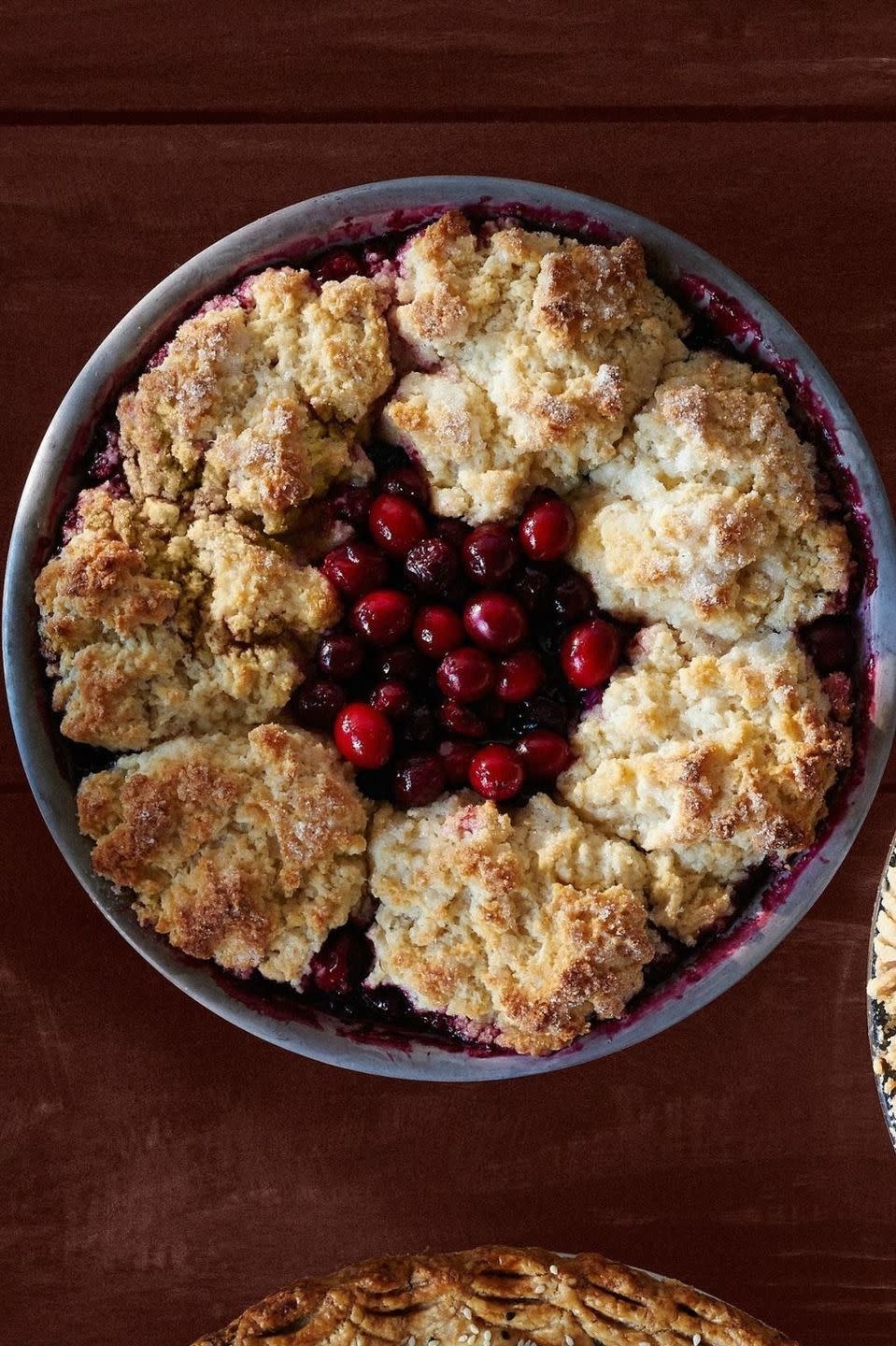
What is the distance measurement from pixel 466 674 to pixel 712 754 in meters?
0.33

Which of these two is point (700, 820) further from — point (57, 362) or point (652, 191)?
point (57, 362)

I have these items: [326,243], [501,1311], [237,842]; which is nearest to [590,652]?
[237,842]

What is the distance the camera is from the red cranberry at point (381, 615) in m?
1.74

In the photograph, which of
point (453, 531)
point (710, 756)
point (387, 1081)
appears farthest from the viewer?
point (387, 1081)

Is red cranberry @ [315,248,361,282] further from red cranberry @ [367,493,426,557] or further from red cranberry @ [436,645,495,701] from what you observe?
red cranberry @ [436,645,495,701]

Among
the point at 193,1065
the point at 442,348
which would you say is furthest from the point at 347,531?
the point at 193,1065

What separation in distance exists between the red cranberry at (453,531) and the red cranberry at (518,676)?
167mm

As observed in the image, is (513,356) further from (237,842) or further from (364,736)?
(237,842)

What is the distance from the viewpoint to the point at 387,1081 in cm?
212

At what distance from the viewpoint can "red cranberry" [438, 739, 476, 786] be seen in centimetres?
179

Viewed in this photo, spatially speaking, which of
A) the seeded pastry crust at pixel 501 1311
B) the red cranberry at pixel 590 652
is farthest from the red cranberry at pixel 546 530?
the seeded pastry crust at pixel 501 1311

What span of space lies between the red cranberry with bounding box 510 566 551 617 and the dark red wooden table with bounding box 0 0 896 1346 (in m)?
0.66

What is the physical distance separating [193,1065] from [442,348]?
3.90 ft

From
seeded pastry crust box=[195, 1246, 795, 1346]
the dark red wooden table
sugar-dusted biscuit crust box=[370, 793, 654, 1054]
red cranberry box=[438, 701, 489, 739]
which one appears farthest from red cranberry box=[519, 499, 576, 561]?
seeded pastry crust box=[195, 1246, 795, 1346]
